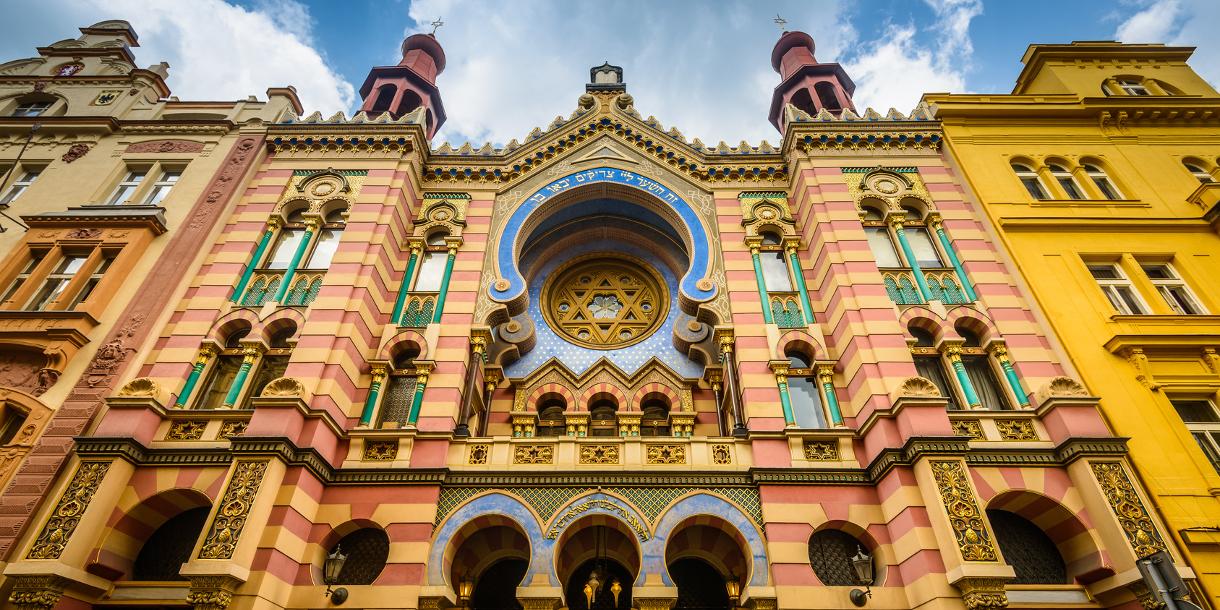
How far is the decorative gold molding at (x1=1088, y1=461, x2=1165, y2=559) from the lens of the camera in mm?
10367

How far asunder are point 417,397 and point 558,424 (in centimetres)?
391

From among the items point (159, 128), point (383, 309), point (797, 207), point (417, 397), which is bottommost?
point (417, 397)

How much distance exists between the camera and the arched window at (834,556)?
11.7 m

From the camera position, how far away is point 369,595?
11.2 metres

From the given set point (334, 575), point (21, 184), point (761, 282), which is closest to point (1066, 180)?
point (761, 282)

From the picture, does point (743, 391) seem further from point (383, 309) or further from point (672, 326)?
point (383, 309)

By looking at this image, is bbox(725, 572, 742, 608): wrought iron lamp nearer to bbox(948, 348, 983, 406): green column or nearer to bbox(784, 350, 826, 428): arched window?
bbox(784, 350, 826, 428): arched window

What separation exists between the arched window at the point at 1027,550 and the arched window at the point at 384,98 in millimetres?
24158

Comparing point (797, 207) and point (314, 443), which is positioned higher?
point (797, 207)

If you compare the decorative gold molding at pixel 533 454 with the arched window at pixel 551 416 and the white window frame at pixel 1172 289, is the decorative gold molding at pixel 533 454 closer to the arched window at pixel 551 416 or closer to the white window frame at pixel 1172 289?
the arched window at pixel 551 416

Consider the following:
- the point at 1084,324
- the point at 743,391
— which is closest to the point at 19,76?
the point at 743,391

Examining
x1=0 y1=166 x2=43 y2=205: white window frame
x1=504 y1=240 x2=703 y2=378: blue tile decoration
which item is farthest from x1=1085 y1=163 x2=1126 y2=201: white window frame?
x1=0 y1=166 x2=43 y2=205: white window frame

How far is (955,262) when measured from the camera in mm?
15836

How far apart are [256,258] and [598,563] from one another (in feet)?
39.8
